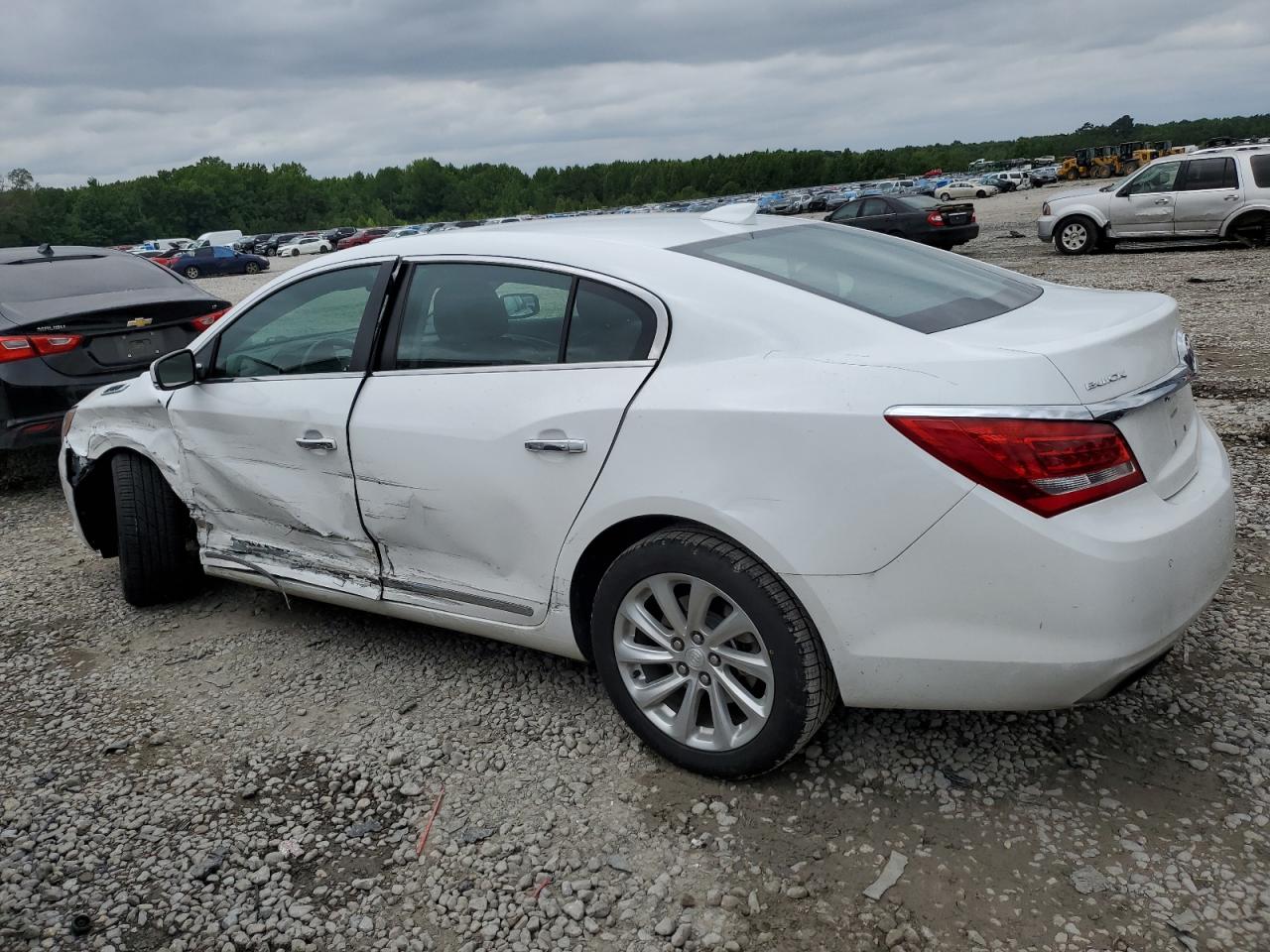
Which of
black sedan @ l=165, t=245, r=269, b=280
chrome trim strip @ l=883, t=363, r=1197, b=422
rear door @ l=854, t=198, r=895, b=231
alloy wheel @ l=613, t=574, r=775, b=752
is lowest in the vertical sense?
alloy wheel @ l=613, t=574, r=775, b=752

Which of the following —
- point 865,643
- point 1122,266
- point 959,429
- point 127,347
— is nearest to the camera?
point 959,429

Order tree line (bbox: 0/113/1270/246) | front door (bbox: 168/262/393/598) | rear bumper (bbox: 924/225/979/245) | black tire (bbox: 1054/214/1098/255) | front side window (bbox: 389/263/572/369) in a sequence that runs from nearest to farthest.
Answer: front side window (bbox: 389/263/572/369) → front door (bbox: 168/262/393/598) → black tire (bbox: 1054/214/1098/255) → rear bumper (bbox: 924/225/979/245) → tree line (bbox: 0/113/1270/246)

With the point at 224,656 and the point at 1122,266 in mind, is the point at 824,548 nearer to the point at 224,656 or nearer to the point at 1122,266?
Answer: the point at 224,656

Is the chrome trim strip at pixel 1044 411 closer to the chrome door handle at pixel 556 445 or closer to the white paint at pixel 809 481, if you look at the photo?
the white paint at pixel 809 481

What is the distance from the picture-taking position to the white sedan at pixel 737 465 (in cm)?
238

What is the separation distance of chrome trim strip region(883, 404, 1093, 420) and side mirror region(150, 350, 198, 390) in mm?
2997

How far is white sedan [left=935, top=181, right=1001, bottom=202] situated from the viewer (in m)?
54.6

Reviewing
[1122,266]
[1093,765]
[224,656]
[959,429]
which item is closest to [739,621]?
[959,429]

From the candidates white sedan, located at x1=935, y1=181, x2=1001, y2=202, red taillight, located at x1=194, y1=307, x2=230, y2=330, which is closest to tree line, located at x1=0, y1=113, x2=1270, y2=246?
white sedan, located at x1=935, y1=181, x2=1001, y2=202

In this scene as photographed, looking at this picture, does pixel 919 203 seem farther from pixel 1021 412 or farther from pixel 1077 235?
pixel 1021 412

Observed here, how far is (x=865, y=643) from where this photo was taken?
2.53 meters

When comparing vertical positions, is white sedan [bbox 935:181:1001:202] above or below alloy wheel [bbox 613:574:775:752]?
Answer: above

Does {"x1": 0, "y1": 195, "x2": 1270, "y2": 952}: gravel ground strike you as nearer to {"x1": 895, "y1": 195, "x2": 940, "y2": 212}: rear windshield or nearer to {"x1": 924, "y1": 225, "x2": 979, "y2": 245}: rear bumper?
{"x1": 924, "y1": 225, "x2": 979, "y2": 245}: rear bumper

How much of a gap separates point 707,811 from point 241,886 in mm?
1260
